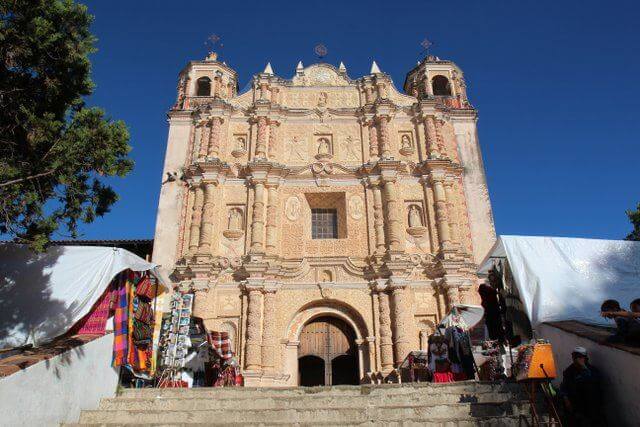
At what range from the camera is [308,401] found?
22.5ft

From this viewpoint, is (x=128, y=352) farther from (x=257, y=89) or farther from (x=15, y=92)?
(x=257, y=89)

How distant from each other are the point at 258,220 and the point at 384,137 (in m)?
5.66

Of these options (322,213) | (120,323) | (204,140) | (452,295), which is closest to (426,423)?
(120,323)

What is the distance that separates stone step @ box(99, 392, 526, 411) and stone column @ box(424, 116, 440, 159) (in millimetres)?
10919

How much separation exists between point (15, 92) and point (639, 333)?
942 centimetres

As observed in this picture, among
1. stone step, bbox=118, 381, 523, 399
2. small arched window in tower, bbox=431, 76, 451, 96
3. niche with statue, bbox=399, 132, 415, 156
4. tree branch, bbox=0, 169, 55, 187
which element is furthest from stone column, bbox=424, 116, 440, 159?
tree branch, bbox=0, 169, 55, 187

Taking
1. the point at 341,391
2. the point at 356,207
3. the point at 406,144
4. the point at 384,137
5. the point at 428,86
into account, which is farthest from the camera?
the point at 428,86

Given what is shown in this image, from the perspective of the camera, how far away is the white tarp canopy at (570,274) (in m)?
7.46

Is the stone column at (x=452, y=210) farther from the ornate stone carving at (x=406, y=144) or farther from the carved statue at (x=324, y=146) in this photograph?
the carved statue at (x=324, y=146)

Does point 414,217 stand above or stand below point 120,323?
above

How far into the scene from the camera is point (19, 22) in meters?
6.89

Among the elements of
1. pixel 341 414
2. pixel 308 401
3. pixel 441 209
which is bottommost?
pixel 341 414

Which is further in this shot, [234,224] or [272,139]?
[272,139]

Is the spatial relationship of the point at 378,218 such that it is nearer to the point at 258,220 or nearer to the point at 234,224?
the point at 258,220
